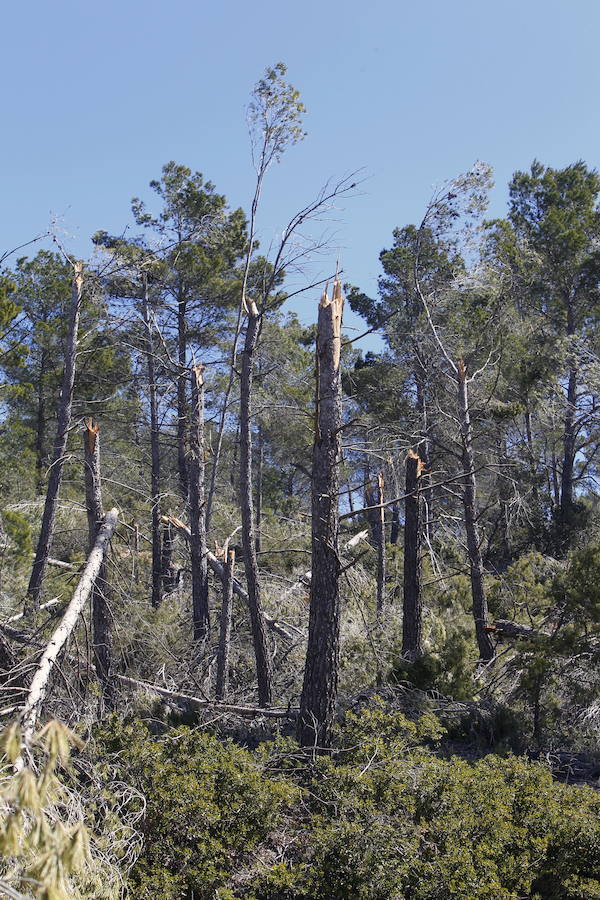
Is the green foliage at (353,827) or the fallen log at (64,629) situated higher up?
the fallen log at (64,629)

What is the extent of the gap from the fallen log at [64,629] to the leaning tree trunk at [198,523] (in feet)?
11.5

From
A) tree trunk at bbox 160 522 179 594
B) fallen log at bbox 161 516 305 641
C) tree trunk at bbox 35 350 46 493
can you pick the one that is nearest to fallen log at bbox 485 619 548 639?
fallen log at bbox 161 516 305 641

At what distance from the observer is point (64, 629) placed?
5750mm

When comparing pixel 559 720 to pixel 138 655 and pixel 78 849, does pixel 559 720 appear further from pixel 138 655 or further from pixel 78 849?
pixel 78 849

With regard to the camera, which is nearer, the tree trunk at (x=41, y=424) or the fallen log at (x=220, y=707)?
the fallen log at (x=220, y=707)

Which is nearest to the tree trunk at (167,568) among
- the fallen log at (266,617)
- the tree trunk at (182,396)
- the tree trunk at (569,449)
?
the tree trunk at (182,396)

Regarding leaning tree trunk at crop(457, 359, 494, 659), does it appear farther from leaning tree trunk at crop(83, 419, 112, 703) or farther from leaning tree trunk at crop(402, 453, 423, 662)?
leaning tree trunk at crop(83, 419, 112, 703)

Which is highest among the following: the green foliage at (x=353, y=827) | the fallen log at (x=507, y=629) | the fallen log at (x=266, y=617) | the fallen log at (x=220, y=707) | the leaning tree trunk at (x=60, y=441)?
the leaning tree trunk at (x=60, y=441)

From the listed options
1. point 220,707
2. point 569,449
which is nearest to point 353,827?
point 220,707

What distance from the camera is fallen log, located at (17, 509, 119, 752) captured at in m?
4.54

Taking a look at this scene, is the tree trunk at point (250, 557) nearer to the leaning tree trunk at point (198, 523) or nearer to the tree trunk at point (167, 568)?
the leaning tree trunk at point (198, 523)

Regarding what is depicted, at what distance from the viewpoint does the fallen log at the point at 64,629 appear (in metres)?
4.54

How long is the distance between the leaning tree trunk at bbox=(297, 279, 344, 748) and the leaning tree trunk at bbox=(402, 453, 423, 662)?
11.0 ft

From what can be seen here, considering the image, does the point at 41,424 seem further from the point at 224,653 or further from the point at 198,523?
the point at 224,653
